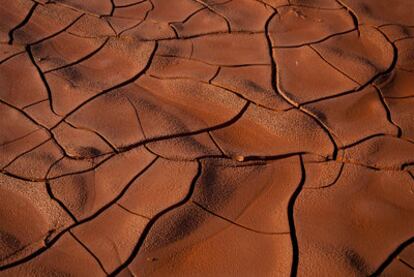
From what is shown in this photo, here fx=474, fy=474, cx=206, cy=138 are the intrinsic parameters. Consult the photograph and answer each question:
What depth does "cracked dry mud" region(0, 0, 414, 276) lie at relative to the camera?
187cm

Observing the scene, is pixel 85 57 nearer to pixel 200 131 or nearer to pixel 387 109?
pixel 200 131

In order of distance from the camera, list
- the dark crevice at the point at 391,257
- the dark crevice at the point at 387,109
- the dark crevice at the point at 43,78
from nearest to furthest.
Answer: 1. the dark crevice at the point at 391,257
2. the dark crevice at the point at 387,109
3. the dark crevice at the point at 43,78

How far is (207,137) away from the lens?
2338mm

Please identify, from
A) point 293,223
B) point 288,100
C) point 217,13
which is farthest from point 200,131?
point 217,13

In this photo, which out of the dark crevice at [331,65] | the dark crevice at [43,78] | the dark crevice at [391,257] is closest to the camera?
the dark crevice at [391,257]

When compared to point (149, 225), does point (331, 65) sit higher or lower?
higher

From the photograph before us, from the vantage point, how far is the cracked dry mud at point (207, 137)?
1872mm

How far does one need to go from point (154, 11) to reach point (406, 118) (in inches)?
69.7

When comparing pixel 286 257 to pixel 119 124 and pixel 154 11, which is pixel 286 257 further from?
pixel 154 11

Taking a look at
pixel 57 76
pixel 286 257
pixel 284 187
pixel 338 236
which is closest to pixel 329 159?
pixel 284 187

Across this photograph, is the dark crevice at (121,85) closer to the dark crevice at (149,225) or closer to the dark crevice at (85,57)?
the dark crevice at (85,57)

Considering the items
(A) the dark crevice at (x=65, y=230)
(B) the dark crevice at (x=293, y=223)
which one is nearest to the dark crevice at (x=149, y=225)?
(A) the dark crevice at (x=65, y=230)

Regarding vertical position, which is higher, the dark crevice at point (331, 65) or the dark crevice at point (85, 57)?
the dark crevice at point (331, 65)

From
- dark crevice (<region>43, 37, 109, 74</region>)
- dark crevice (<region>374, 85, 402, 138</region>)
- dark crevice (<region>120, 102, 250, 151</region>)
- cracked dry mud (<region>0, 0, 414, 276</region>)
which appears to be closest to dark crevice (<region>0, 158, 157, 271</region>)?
cracked dry mud (<region>0, 0, 414, 276</region>)
